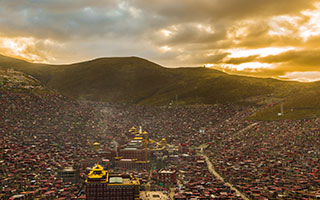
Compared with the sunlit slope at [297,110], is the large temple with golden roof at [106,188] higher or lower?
lower

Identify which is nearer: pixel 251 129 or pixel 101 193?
pixel 101 193

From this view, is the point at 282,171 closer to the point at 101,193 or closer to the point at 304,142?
the point at 304,142

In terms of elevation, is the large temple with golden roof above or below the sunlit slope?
below

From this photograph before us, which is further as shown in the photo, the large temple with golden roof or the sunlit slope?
the sunlit slope

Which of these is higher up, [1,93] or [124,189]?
[1,93]

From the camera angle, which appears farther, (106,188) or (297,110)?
(297,110)

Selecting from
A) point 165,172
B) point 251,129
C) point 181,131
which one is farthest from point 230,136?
point 165,172

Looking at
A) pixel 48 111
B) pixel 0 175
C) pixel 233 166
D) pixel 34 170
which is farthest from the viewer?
pixel 48 111

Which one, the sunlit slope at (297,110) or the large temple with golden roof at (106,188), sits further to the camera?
the sunlit slope at (297,110)

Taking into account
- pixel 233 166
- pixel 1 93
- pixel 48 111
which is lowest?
pixel 233 166

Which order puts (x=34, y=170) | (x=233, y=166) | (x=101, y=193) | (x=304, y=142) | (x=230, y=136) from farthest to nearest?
(x=230, y=136)
(x=304, y=142)
(x=233, y=166)
(x=34, y=170)
(x=101, y=193)

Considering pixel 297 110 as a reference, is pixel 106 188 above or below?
below
